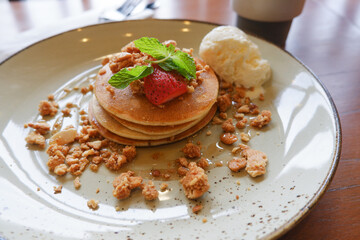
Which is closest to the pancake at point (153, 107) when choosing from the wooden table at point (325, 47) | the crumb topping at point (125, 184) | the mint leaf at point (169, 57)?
the mint leaf at point (169, 57)

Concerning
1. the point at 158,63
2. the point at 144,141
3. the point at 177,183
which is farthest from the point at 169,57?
the point at 177,183

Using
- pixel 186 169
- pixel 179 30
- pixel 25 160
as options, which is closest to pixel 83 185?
pixel 25 160

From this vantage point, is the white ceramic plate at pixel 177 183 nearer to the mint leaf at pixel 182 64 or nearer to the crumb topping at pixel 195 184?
the crumb topping at pixel 195 184

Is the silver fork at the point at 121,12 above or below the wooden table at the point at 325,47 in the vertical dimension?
above

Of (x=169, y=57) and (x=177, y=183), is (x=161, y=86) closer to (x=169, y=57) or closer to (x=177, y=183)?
(x=169, y=57)

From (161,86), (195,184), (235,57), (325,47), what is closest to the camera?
(195,184)

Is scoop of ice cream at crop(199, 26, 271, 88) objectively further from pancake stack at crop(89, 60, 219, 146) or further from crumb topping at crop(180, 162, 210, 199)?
crumb topping at crop(180, 162, 210, 199)
